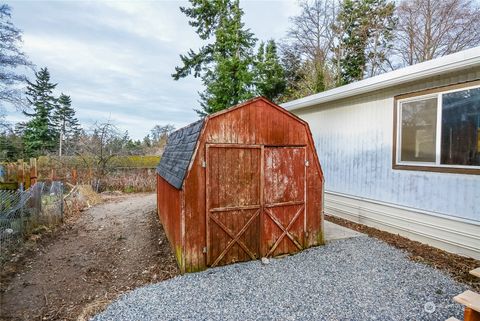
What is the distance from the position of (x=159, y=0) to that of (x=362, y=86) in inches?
283

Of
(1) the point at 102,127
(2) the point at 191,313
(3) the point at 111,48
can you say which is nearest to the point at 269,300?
(2) the point at 191,313

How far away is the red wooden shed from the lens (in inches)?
165

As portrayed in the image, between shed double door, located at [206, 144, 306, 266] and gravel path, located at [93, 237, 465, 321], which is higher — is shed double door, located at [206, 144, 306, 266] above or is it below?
above

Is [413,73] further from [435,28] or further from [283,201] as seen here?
[435,28]

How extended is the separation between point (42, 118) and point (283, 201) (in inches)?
1164

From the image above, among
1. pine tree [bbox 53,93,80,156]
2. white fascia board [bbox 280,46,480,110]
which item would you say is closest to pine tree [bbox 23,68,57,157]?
pine tree [bbox 53,93,80,156]

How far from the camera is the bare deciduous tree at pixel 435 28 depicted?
512 inches

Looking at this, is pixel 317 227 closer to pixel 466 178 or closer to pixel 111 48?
pixel 466 178

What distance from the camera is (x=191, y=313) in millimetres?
3088

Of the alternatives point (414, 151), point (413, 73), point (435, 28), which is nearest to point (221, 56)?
point (413, 73)

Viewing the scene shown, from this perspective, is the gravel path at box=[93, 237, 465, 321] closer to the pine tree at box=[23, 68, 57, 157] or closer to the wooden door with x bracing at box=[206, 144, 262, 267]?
the wooden door with x bracing at box=[206, 144, 262, 267]

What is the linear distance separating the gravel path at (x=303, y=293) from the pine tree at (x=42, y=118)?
83.3 ft

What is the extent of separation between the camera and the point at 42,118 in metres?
25.6

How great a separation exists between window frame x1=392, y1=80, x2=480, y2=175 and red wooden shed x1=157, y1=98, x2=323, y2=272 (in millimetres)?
2027
